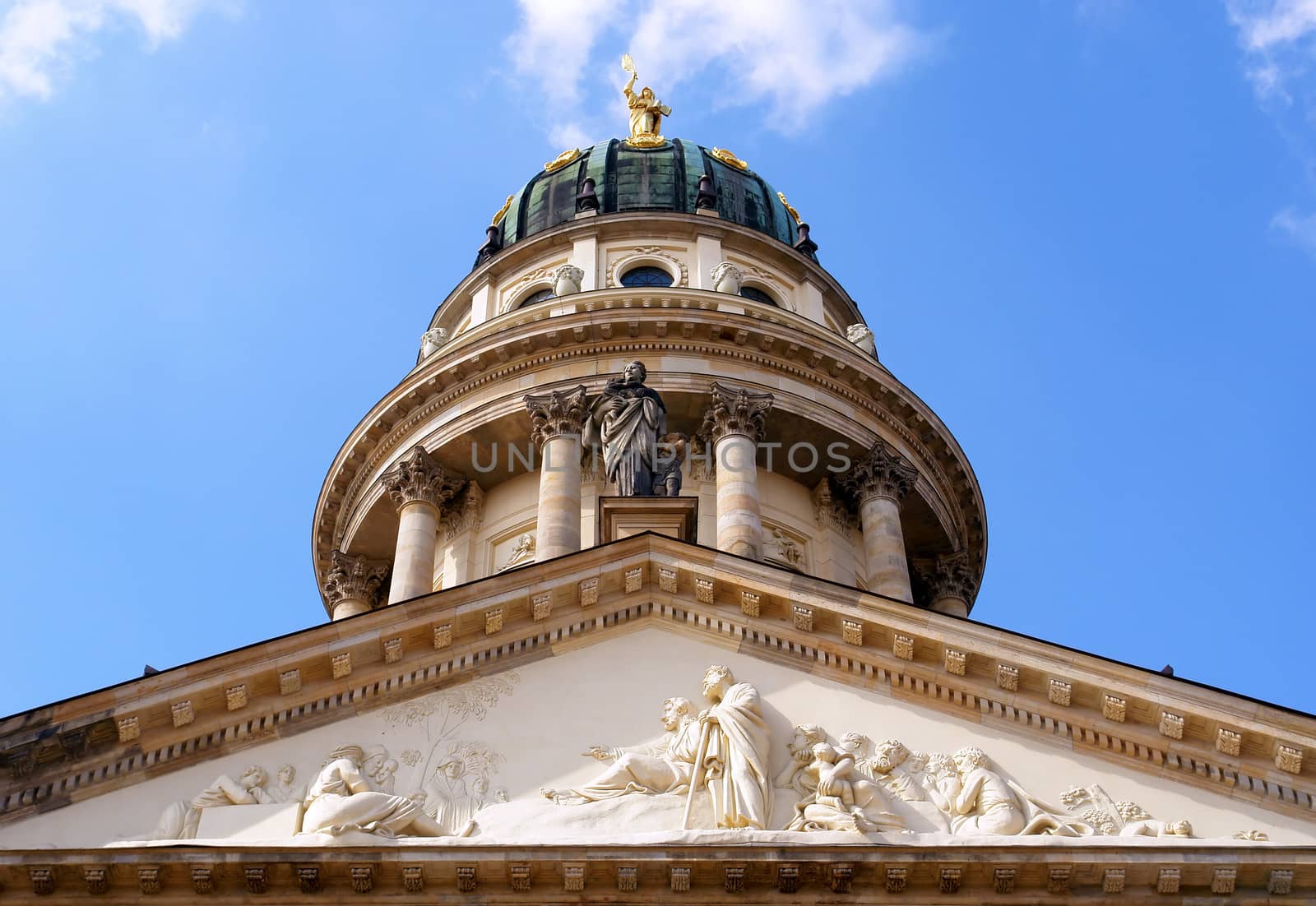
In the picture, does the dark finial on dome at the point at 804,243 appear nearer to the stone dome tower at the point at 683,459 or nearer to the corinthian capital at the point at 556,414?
the stone dome tower at the point at 683,459

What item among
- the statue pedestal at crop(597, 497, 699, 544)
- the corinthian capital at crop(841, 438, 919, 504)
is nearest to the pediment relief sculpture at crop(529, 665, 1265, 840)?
the statue pedestal at crop(597, 497, 699, 544)

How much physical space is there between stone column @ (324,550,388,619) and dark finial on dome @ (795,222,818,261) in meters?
12.4

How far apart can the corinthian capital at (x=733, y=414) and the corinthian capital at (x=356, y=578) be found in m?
7.41

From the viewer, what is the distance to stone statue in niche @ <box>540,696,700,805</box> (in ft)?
54.5

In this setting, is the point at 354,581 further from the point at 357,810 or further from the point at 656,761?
the point at 656,761

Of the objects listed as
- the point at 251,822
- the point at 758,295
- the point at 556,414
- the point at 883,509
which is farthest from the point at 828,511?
the point at 251,822

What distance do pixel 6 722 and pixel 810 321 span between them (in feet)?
74.1

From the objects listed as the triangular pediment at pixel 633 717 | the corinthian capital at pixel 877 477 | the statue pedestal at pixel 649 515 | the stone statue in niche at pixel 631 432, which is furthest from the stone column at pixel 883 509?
the triangular pediment at pixel 633 717

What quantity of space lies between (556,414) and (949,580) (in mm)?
8532

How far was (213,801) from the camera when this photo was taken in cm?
1681

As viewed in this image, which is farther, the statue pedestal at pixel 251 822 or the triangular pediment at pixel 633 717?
the triangular pediment at pixel 633 717

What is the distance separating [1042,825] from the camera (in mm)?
16328

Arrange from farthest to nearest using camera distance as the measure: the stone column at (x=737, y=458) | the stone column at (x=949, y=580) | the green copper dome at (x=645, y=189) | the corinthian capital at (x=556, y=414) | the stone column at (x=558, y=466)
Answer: the green copper dome at (x=645, y=189) → the stone column at (x=949, y=580) → the corinthian capital at (x=556, y=414) → the stone column at (x=737, y=458) → the stone column at (x=558, y=466)

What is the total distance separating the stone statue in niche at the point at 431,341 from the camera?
38875 mm
